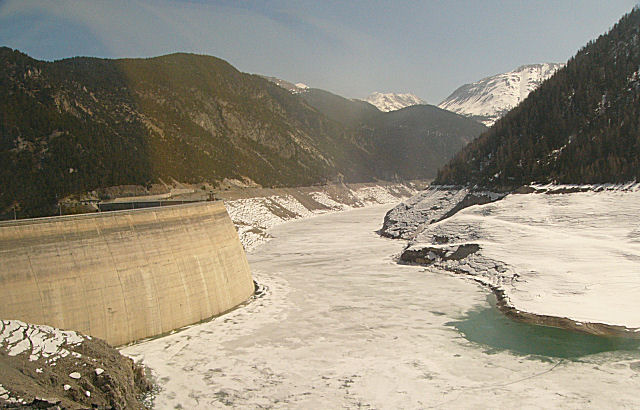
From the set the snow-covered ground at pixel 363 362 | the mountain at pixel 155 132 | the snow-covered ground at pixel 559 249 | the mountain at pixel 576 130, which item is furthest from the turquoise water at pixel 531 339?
the mountain at pixel 155 132

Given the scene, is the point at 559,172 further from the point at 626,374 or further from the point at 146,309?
the point at 146,309

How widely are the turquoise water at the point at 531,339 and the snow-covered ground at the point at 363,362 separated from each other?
701mm

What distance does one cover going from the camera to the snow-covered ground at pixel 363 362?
→ 1869 cm

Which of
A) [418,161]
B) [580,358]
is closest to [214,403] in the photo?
[580,358]

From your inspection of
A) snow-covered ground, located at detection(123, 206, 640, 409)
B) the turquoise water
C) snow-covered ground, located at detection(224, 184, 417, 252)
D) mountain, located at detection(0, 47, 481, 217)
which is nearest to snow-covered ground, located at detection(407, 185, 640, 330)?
the turquoise water

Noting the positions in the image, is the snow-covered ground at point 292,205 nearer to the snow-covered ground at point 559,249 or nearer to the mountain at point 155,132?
the mountain at point 155,132

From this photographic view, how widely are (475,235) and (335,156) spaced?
121 metres

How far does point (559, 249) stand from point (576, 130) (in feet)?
85.5

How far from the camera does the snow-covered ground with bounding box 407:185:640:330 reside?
3027cm

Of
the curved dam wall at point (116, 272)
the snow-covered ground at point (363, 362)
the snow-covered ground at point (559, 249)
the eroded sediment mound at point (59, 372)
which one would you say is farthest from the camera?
the snow-covered ground at point (559, 249)

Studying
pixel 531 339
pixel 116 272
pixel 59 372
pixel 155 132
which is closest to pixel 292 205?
pixel 155 132

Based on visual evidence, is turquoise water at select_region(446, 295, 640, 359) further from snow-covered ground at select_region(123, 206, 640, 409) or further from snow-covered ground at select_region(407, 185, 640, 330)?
Answer: snow-covered ground at select_region(407, 185, 640, 330)

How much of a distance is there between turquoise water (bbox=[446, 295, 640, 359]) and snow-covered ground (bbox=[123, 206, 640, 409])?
0.70m

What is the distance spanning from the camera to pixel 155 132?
3748 inches
